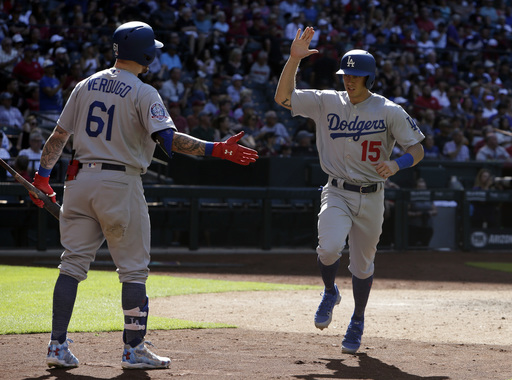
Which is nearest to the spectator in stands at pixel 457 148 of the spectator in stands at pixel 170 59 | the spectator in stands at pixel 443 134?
the spectator in stands at pixel 443 134

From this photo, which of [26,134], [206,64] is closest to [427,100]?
[206,64]

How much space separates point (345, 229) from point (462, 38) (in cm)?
1875

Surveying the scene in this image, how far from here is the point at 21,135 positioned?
13.6m

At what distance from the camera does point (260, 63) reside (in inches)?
712

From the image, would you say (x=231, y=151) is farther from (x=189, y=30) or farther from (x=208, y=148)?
(x=189, y=30)

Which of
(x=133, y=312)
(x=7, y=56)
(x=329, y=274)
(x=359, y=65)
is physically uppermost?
(x=7, y=56)

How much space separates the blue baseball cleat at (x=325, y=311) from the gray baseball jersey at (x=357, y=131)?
0.93 meters

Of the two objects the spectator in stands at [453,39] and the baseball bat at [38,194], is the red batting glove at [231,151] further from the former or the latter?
the spectator in stands at [453,39]

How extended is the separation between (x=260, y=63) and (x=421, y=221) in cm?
549

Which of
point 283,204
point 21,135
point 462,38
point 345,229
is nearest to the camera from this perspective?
point 345,229

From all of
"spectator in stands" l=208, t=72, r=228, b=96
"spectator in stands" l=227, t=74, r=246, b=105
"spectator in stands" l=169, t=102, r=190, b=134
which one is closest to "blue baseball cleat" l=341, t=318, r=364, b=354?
"spectator in stands" l=169, t=102, r=190, b=134

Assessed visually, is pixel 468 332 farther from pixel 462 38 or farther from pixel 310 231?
pixel 462 38

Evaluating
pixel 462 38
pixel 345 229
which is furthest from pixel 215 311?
pixel 462 38

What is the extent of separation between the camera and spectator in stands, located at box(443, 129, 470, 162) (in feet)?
56.1
